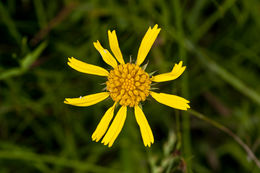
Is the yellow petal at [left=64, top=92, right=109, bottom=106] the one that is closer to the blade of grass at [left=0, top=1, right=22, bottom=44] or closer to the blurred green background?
the blurred green background

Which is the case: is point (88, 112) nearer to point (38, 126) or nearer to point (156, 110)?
point (38, 126)

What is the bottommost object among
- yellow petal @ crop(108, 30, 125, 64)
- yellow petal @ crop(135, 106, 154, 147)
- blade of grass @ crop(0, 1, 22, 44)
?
yellow petal @ crop(135, 106, 154, 147)

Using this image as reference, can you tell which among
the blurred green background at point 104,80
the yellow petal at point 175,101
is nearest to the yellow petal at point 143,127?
the yellow petal at point 175,101

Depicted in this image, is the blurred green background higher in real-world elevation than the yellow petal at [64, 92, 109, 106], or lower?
higher

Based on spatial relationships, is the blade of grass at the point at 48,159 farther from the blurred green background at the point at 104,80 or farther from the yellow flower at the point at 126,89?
the yellow flower at the point at 126,89

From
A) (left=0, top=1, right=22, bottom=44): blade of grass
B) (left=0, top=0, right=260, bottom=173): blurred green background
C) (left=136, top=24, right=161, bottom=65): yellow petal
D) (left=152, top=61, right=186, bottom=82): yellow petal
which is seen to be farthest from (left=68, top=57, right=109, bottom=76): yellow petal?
(left=0, top=1, right=22, bottom=44): blade of grass

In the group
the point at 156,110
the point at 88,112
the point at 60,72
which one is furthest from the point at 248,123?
the point at 60,72

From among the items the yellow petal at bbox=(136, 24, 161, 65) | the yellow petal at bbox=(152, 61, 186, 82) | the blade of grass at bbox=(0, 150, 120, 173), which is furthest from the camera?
the blade of grass at bbox=(0, 150, 120, 173)
